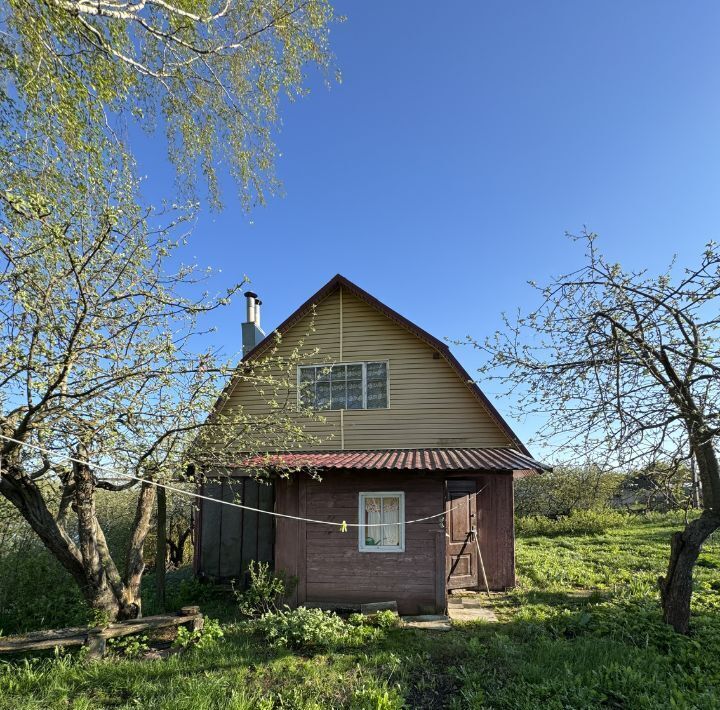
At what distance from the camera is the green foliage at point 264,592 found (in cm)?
861

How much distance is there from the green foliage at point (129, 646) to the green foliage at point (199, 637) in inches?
17.3

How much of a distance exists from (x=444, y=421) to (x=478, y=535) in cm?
270

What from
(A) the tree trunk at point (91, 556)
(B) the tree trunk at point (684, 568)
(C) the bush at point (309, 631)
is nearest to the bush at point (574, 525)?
(B) the tree trunk at point (684, 568)

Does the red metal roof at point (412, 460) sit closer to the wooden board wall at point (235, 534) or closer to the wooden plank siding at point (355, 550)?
the wooden plank siding at point (355, 550)

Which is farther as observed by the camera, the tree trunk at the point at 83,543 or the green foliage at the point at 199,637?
the green foliage at the point at 199,637

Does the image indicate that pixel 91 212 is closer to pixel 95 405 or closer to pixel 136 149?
pixel 136 149

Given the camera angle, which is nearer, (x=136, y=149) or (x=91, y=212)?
(x=91, y=212)

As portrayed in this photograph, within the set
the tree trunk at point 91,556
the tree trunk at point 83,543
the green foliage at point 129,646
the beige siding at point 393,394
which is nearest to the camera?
the green foliage at point 129,646

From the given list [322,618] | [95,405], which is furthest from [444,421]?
[95,405]

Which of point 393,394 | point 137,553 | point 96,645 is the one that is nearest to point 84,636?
point 96,645

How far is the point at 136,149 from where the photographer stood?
20.2 feet

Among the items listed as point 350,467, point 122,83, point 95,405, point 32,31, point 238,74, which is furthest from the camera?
point 350,467

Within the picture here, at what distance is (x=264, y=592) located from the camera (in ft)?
28.4

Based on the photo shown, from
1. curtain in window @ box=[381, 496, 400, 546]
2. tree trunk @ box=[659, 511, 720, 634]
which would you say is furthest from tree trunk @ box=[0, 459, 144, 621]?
tree trunk @ box=[659, 511, 720, 634]
